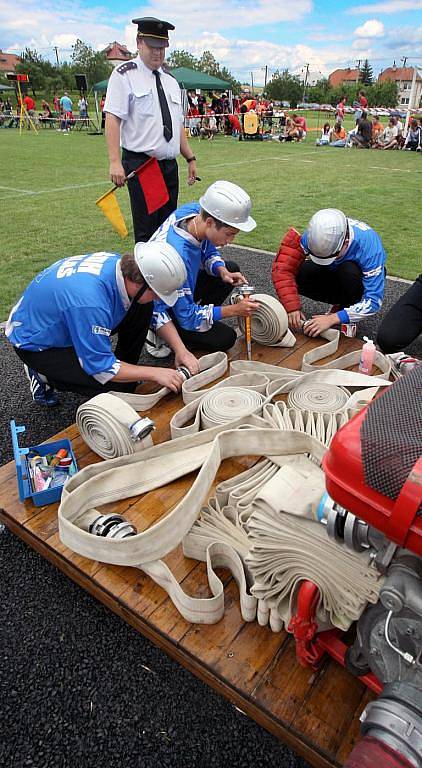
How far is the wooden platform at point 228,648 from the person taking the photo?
1.56 metres

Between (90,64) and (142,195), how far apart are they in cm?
8287

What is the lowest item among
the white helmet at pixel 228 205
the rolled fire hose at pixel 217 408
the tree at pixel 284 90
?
the rolled fire hose at pixel 217 408

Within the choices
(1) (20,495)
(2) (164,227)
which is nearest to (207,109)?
(2) (164,227)

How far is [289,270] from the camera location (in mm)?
4168

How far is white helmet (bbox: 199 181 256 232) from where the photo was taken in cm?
324

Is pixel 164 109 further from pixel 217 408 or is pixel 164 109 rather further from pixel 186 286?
pixel 217 408

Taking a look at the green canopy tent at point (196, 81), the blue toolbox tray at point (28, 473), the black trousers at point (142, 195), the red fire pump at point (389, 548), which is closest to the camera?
the red fire pump at point (389, 548)

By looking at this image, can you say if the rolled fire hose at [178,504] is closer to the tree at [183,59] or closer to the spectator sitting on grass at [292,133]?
the spectator sitting on grass at [292,133]

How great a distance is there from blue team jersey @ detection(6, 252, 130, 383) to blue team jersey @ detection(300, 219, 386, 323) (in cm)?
167

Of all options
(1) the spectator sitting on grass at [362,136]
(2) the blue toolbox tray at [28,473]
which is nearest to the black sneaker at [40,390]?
(2) the blue toolbox tray at [28,473]

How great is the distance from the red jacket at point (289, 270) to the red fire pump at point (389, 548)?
2.76m

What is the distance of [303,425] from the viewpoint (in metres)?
2.65

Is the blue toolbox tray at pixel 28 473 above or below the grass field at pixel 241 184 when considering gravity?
below

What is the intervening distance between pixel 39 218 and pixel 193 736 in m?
8.90
